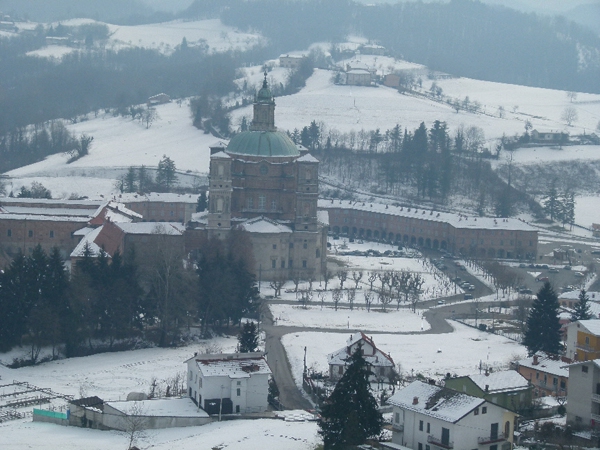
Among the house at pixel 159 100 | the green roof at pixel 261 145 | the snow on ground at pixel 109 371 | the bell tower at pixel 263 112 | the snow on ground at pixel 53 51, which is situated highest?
the snow on ground at pixel 53 51

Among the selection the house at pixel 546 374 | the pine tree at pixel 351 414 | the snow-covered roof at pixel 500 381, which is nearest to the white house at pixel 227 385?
the pine tree at pixel 351 414

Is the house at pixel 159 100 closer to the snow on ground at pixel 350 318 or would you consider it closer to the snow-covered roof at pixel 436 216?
the snow-covered roof at pixel 436 216

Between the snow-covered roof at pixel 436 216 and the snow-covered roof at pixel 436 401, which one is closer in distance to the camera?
the snow-covered roof at pixel 436 401

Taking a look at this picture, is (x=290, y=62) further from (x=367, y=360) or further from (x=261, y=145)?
(x=367, y=360)

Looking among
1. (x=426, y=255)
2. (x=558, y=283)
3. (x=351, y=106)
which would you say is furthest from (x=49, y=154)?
(x=558, y=283)

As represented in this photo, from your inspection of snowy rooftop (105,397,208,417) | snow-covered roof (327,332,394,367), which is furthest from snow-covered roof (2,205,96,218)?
snowy rooftop (105,397,208,417)

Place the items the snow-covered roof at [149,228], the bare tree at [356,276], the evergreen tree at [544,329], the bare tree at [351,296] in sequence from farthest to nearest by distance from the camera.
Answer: the snow-covered roof at [149,228], the bare tree at [356,276], the bare tree at [351,296], the evergreen tree at [544,329]
